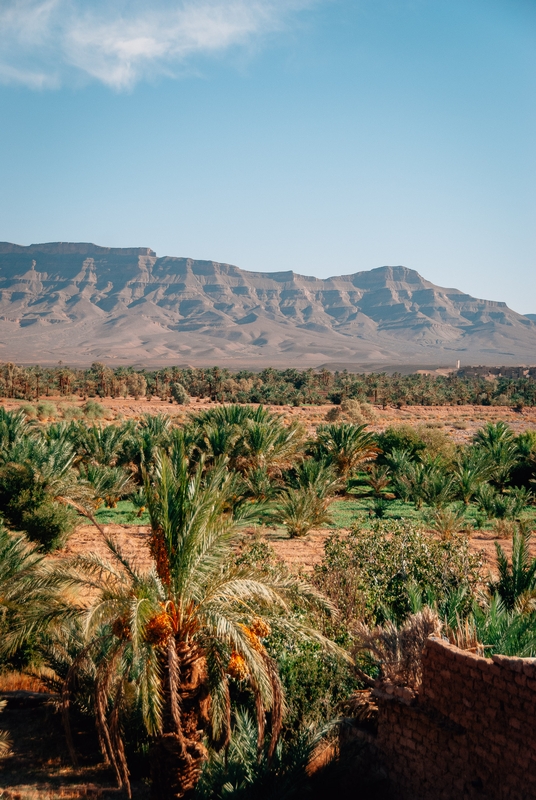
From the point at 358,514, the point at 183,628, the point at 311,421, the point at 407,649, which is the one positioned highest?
the point at 183,628

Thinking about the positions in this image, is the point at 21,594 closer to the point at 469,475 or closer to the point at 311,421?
the point at 469,475

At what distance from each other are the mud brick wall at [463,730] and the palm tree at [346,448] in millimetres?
14571

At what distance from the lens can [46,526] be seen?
1398cm

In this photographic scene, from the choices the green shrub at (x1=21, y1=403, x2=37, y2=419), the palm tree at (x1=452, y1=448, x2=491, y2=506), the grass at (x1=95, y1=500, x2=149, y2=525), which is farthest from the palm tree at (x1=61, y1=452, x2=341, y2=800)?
the green shrub at (x1=21, y1=403, x2=37, y2=419)

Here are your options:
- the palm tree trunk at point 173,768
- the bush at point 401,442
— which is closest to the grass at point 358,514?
the bush at point 401,442

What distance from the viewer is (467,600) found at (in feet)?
29.7

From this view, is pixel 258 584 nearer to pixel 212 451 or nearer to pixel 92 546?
pixel 92 546

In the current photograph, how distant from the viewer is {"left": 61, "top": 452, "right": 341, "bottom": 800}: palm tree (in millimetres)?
6262

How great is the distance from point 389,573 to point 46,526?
7.75 m

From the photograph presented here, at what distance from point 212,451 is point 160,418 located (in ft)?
15.6

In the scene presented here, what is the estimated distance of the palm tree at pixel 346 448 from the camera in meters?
21.8

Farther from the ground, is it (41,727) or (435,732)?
(435,732)

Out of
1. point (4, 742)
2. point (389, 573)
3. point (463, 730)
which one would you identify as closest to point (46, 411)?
point (389, 573)

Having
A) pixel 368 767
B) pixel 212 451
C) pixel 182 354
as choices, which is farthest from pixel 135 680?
pixel 182 354
